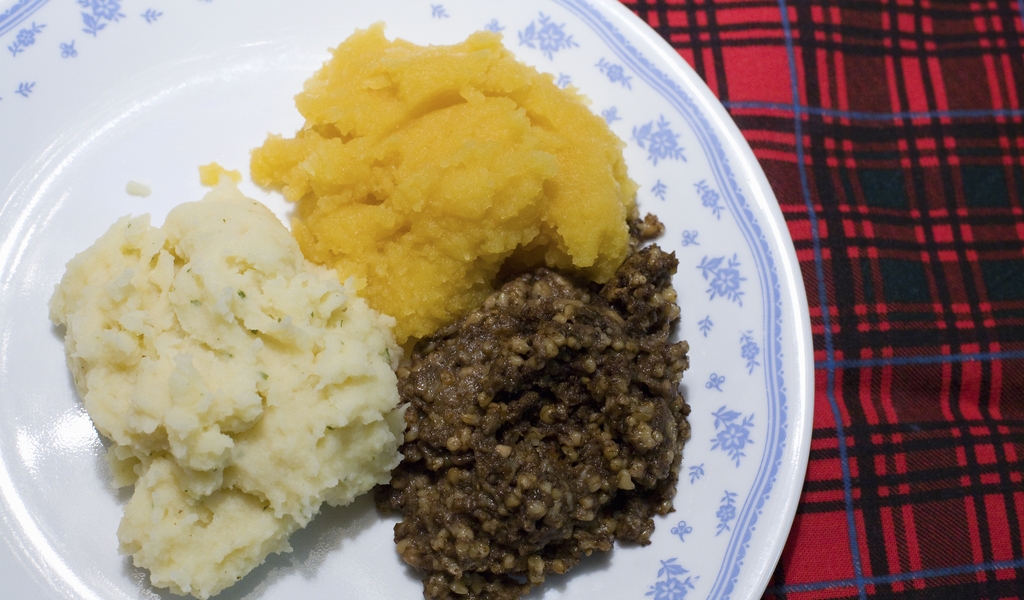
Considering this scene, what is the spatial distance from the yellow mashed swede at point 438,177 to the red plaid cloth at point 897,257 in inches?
80.0

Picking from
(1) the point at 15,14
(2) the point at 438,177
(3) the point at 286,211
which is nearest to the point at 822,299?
(2) the point at 438,177

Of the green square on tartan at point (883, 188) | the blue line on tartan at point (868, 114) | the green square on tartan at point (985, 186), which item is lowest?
the green square on tartan at point (985, 186)

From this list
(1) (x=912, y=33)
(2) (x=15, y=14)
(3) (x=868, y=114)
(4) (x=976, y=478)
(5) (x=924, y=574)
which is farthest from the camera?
(1) (x=912, y=33)

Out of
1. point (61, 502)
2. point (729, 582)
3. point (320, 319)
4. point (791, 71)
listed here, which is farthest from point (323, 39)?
point (729, 582)

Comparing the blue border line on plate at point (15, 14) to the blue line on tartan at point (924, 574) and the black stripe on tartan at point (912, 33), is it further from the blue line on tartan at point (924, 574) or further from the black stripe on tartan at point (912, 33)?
the blue line on tartan at point (924, 574)

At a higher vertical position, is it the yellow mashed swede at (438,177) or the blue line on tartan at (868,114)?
the yellow mashed swede at (438,177)

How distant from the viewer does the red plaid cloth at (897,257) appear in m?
4.56

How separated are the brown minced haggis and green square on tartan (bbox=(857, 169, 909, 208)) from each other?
247 centimetres

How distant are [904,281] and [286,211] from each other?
4151mm

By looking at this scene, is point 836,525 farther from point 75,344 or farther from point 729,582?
point 75,344

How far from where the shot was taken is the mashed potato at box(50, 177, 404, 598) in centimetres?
310

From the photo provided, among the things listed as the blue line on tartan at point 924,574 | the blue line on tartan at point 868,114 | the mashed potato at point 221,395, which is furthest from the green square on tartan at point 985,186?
the mashed potato at point 221,395

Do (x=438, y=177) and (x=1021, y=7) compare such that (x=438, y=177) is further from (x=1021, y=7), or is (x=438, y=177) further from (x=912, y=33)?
(x=1021, y=7)

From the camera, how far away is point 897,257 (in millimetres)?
5145
